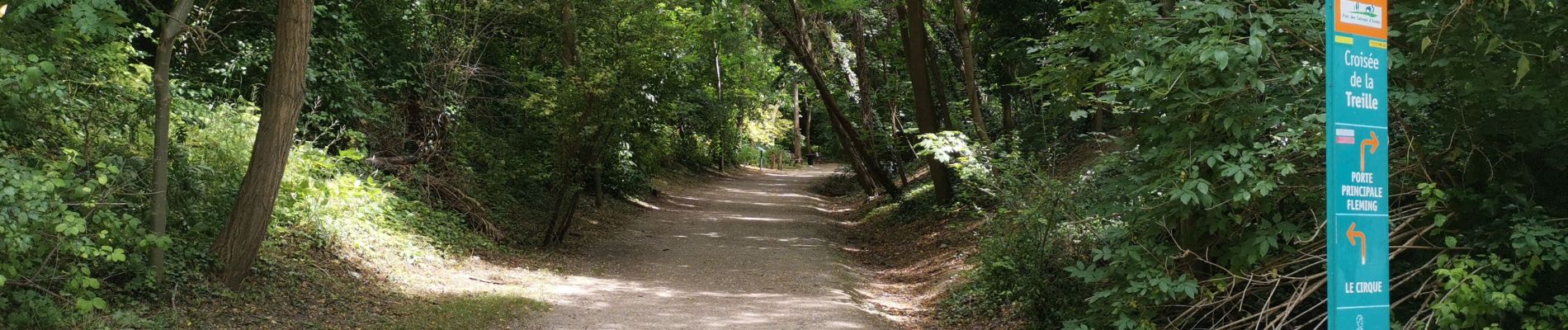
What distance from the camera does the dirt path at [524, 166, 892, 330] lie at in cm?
995

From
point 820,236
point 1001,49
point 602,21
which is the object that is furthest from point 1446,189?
point 820,236

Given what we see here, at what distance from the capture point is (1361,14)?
2.95 metres

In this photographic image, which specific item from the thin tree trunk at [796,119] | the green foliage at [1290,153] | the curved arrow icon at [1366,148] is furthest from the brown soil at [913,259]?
the thin tree trunk at [796,119]

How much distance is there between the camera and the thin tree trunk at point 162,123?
783 centimetres

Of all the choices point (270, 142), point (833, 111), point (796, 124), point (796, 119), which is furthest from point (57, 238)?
point (796, 124)

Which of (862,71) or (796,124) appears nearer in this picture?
(862,71)

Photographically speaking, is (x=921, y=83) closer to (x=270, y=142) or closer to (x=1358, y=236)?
(x=270, y=142)

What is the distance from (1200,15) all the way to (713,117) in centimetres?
2366

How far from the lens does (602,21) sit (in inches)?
598

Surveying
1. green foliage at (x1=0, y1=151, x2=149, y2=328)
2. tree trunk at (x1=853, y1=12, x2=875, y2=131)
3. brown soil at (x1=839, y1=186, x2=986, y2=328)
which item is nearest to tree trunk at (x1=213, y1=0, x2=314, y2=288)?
green foliage at (x1=0, y1=151, x2=149, y2=328)

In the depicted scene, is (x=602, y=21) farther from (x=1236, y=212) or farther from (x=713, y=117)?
(x=713, y=117)

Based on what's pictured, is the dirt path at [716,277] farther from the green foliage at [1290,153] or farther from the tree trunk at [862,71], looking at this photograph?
the green foliage at [1290,153]

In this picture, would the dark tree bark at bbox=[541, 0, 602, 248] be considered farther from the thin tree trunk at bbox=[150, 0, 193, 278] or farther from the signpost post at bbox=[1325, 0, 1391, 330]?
the signpost post at bbox=[1325, 0, 1391, 330]

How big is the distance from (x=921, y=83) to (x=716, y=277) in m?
→ 6.32
